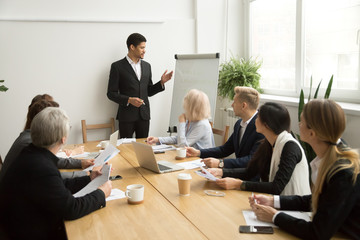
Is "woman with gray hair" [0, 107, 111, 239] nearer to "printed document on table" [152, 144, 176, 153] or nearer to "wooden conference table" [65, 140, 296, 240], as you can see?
"wooden conference table" [65, 140, 296, 240]

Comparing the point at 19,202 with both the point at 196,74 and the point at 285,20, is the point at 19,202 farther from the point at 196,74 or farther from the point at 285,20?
the point at 285,20

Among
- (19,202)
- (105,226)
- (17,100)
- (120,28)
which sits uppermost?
(120,28)

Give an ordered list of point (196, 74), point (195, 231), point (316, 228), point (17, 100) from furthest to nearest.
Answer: point (196, 74)
point (17, 100)
point (195, 231)
point (316, 228)

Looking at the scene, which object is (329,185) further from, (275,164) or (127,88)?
(127,88)

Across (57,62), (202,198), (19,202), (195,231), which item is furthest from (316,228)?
(57,62)

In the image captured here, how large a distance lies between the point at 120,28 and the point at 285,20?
2.16m

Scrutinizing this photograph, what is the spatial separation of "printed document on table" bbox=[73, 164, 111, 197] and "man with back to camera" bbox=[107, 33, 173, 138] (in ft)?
7.35

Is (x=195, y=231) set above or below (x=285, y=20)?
below

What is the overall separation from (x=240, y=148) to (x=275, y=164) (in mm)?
739

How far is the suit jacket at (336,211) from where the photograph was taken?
4.75ft

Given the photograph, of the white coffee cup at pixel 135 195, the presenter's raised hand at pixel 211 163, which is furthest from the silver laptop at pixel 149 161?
the white coffee cup at pixel 135 195

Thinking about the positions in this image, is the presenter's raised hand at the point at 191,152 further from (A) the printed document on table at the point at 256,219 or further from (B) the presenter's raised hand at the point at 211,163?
(A) the printed document on table at the point at 256,219

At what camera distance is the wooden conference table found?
5.24 feet

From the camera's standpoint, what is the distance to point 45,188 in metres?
1.71
